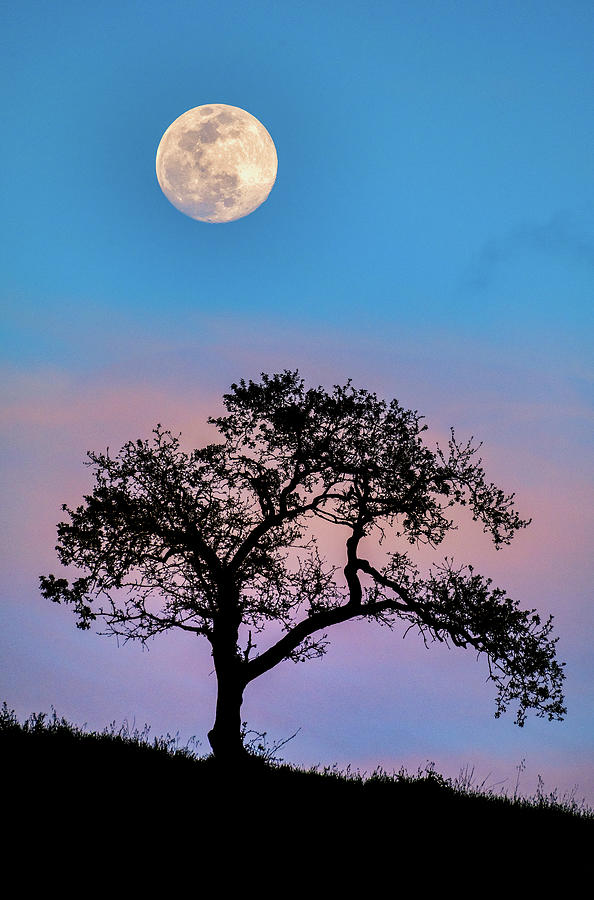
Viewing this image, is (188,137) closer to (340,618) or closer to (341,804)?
(340,618)

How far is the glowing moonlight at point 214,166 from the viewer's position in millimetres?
30328

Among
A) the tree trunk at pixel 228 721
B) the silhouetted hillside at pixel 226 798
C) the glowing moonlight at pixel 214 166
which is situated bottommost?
the silhouetted hillside at pixel 226 798

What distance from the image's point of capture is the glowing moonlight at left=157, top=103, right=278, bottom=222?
30.3m

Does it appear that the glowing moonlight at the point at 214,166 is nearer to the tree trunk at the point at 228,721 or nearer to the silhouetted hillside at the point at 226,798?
the tree trunk at the point at 228,721

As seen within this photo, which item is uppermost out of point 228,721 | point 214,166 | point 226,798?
point 214,166

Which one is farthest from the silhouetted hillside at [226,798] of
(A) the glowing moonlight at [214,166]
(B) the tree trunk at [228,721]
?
(A) the glowing moonlight at [214,166]

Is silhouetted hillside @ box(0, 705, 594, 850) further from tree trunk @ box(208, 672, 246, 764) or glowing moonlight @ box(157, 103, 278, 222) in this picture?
glowing moonlight @ box(157, 103, 278, 222)

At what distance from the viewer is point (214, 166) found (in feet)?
99.5

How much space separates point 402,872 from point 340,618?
35.7 ft

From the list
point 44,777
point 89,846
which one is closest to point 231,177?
point 44,777

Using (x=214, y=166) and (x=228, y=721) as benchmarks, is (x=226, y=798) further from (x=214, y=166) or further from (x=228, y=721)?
(x=214, y=166)

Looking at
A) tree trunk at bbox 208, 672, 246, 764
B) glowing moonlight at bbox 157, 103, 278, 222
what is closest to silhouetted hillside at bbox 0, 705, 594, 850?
tree trunk at bbox 208, 672, 246, 764

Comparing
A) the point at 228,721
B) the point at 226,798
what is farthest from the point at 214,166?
the point at 226,798

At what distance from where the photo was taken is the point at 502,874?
14336mm
